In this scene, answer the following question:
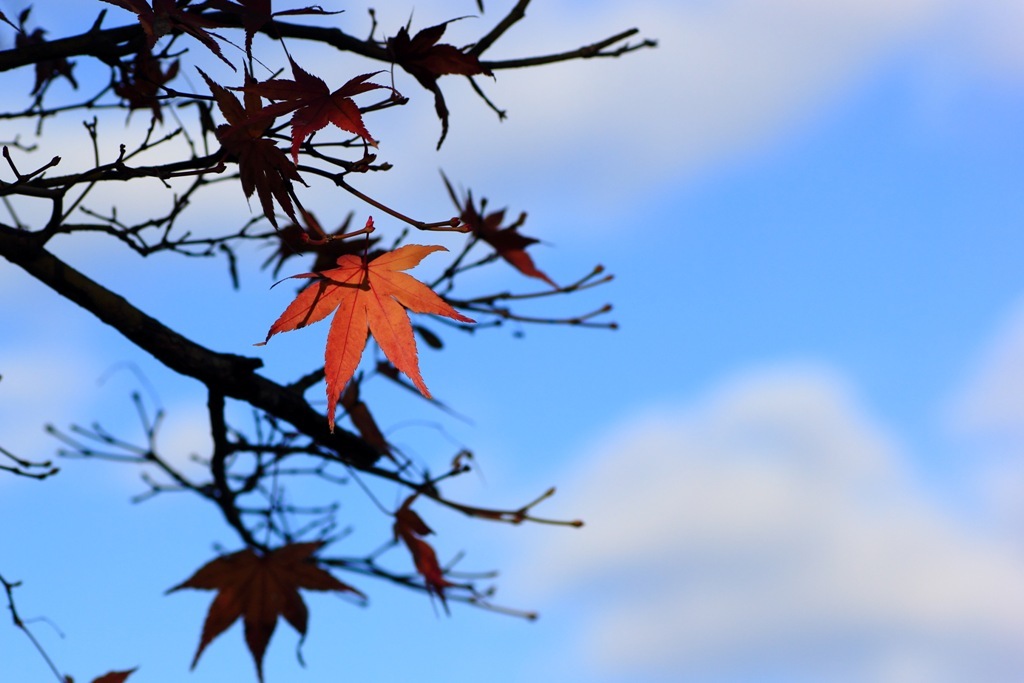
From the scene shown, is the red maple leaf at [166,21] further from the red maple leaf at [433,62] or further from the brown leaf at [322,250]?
the brown leaf at [322,250]

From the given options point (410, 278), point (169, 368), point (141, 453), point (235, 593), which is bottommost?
point (235, 593)

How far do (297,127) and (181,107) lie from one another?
3.93 ft

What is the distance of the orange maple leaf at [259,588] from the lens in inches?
97.1

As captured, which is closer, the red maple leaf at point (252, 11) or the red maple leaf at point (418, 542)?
the red maple leaf at point (252, 11)

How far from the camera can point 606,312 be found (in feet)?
9.39

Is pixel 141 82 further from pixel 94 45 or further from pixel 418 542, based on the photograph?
pixel 418 542

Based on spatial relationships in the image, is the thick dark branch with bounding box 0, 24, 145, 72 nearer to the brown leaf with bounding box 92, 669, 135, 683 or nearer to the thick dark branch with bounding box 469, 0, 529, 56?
the thick dark branch with bounding box 469, 0, 529, 56

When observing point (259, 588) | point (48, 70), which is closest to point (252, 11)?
point (48, 70)

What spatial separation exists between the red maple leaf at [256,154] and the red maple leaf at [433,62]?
34cm

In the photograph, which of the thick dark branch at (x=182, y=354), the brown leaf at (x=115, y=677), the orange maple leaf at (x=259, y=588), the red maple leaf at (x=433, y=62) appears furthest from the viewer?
the orange maple leaf at (x=259, y=588)

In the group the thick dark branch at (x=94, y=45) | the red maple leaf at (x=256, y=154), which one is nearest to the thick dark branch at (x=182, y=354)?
the thick dark branch at (x=94, y=45)

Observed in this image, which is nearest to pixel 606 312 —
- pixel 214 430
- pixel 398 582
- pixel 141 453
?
pixel 214 430

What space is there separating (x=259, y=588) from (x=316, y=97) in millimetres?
1452

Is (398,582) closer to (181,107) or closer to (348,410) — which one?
(348,410)
